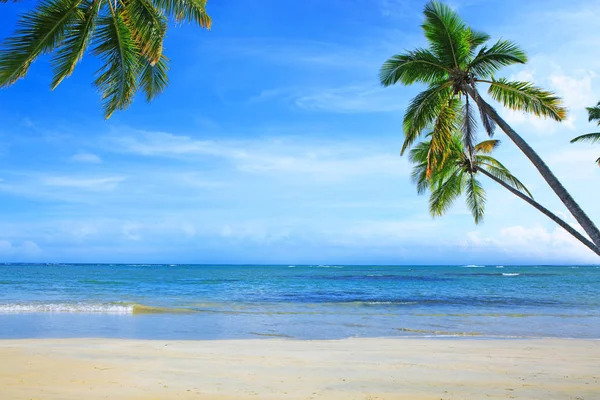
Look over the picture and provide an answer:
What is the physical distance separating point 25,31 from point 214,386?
20.2 ft

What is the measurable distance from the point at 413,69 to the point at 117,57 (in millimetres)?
6315

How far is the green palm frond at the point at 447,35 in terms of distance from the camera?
10.3 metres

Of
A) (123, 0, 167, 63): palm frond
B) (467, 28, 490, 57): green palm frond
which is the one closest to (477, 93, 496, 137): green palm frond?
(467, 28, 490, 57): green palm frond

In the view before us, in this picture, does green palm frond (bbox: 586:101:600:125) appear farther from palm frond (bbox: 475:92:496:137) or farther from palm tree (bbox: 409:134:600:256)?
palm frond (bbox: 475:92:496:137)

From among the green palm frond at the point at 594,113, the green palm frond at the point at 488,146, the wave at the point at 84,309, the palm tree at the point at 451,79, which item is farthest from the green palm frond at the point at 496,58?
the wave at the point at 84,309

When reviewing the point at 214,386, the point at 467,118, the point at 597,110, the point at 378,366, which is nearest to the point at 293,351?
the point at 378,366

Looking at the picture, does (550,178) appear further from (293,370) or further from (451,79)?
(293,370)

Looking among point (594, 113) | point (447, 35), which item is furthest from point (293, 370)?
point (594, 113)

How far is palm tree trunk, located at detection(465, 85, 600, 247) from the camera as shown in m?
7.59

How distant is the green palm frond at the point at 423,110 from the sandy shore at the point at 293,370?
4752 millimetres

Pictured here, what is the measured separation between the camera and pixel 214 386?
7.67 metres

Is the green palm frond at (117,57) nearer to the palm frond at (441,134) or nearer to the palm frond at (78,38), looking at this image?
the palm frond at (78,38)

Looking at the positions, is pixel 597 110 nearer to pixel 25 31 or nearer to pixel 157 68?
pixel 157 68

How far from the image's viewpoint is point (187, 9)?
8641 millimetres
